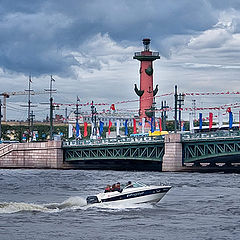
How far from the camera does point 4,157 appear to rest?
453ft

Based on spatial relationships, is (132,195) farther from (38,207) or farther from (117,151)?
(117,151)

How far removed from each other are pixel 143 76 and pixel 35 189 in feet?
309

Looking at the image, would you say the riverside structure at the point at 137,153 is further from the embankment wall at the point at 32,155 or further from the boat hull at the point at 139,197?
the boat hull at the point at 139,197

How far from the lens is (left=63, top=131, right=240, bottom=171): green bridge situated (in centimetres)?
10325

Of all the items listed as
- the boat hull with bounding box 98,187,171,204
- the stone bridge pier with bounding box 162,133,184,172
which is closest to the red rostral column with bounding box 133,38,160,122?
the stone bridge pier with bounding box 162,133,184,172

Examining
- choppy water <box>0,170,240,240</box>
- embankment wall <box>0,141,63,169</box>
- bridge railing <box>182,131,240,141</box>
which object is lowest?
choppy water <box>0,170,240,240</box>

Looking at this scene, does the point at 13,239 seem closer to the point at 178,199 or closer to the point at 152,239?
the point at 152,239

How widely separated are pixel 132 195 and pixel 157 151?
58.8 meters

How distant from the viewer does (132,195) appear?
57.1m

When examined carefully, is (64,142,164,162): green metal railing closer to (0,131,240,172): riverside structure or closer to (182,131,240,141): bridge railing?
(0,131,240,172): riverside structure

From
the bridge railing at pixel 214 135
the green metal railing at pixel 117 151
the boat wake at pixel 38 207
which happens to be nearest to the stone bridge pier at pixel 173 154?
the bridge railing at pixel 214 135

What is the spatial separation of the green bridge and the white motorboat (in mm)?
42403

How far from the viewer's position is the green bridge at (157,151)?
339ft

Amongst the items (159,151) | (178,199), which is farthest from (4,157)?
(178,199)
